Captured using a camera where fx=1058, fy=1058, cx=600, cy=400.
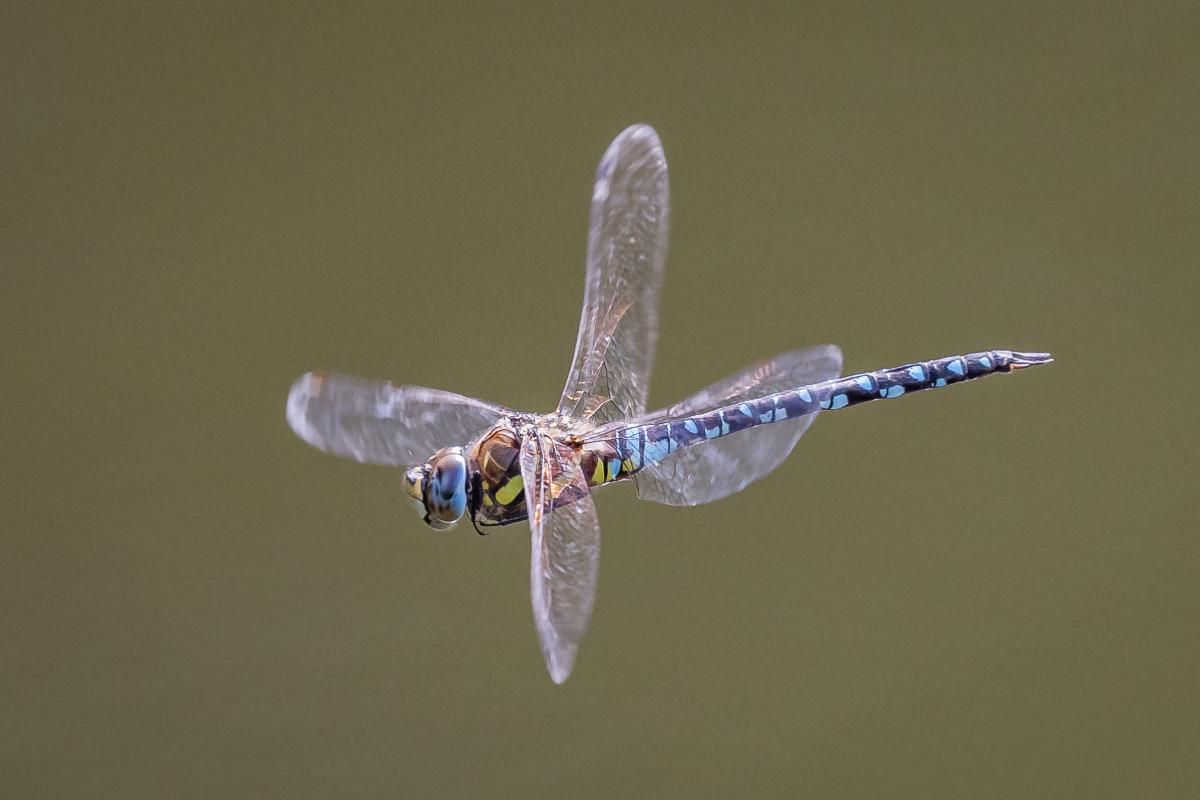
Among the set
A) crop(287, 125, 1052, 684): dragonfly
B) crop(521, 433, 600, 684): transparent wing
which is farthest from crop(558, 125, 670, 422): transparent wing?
crop(521, 433, 600, 684): transparent wing

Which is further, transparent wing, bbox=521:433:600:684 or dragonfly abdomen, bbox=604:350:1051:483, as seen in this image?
dragonfly abdomen, bbox=604:350:1051:483

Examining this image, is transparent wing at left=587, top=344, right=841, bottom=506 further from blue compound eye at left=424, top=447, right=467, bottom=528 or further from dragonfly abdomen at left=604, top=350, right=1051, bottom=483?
blue compound eye at left=424, top=447, right=467, bottom=528

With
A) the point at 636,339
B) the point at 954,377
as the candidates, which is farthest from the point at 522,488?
the point at 954,377

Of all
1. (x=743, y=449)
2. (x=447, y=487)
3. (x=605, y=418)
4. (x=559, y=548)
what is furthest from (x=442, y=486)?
(x=743, y=449)

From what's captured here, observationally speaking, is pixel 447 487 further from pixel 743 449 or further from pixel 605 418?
pixel 743 449

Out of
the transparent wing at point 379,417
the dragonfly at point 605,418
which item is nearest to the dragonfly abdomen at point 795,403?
the dragonfly at point 605,418

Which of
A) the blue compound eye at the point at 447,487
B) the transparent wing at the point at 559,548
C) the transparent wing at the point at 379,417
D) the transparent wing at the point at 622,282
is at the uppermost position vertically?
the transparent wing at the point at 622,282

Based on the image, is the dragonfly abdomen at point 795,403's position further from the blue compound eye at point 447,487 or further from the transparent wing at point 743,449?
the blue compound eye at point 447,487
